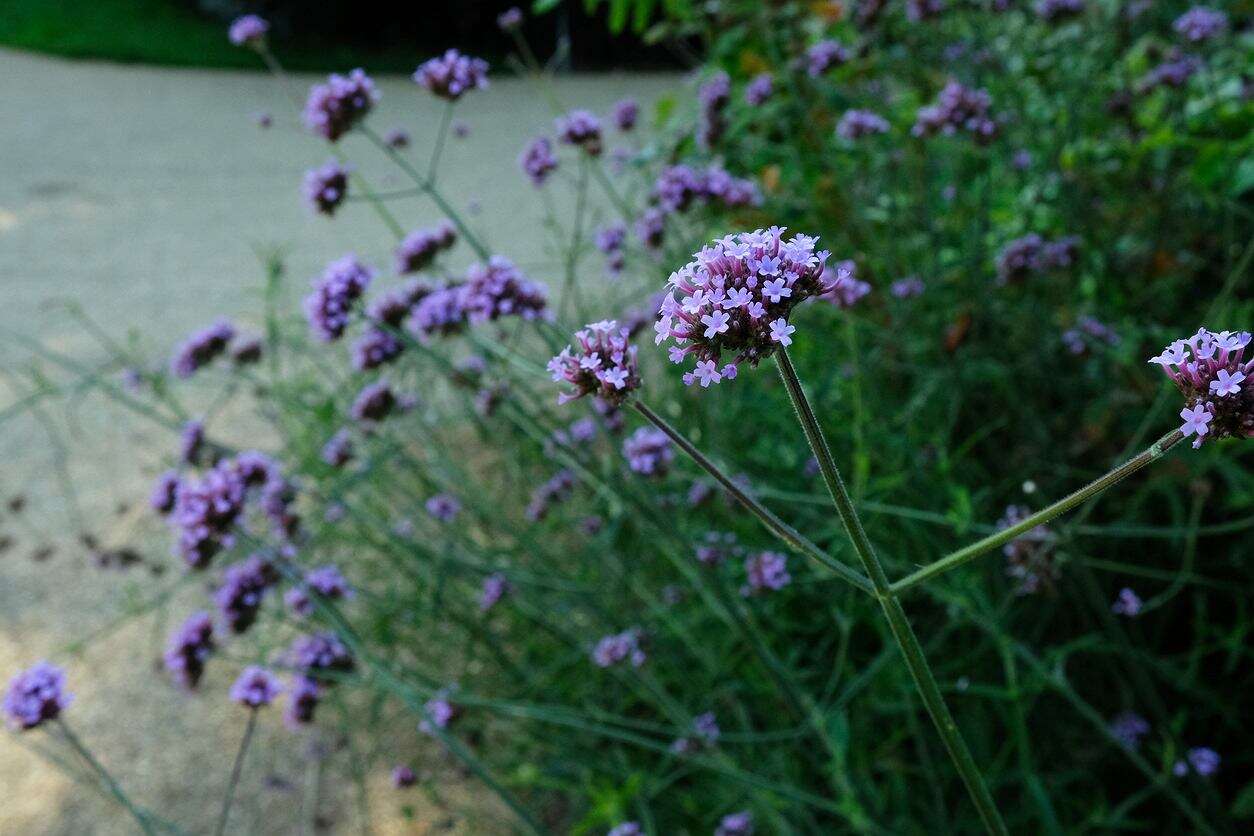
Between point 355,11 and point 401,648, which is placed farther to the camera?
point 355,11

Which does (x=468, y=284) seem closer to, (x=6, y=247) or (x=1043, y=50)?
(x=1043, y=50)

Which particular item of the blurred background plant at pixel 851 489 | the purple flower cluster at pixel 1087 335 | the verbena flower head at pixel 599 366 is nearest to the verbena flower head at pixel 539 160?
the blurred background plant at pixel 851 489

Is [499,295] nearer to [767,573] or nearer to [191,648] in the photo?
[767,573]

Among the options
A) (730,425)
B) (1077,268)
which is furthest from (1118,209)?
(730,425)

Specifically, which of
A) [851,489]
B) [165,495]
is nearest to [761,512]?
[851,489]

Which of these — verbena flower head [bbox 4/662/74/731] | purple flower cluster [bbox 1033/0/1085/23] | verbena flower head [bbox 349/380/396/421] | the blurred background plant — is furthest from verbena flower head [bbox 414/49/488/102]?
purple flower cluster [bbox 1033/0/1085/23]
